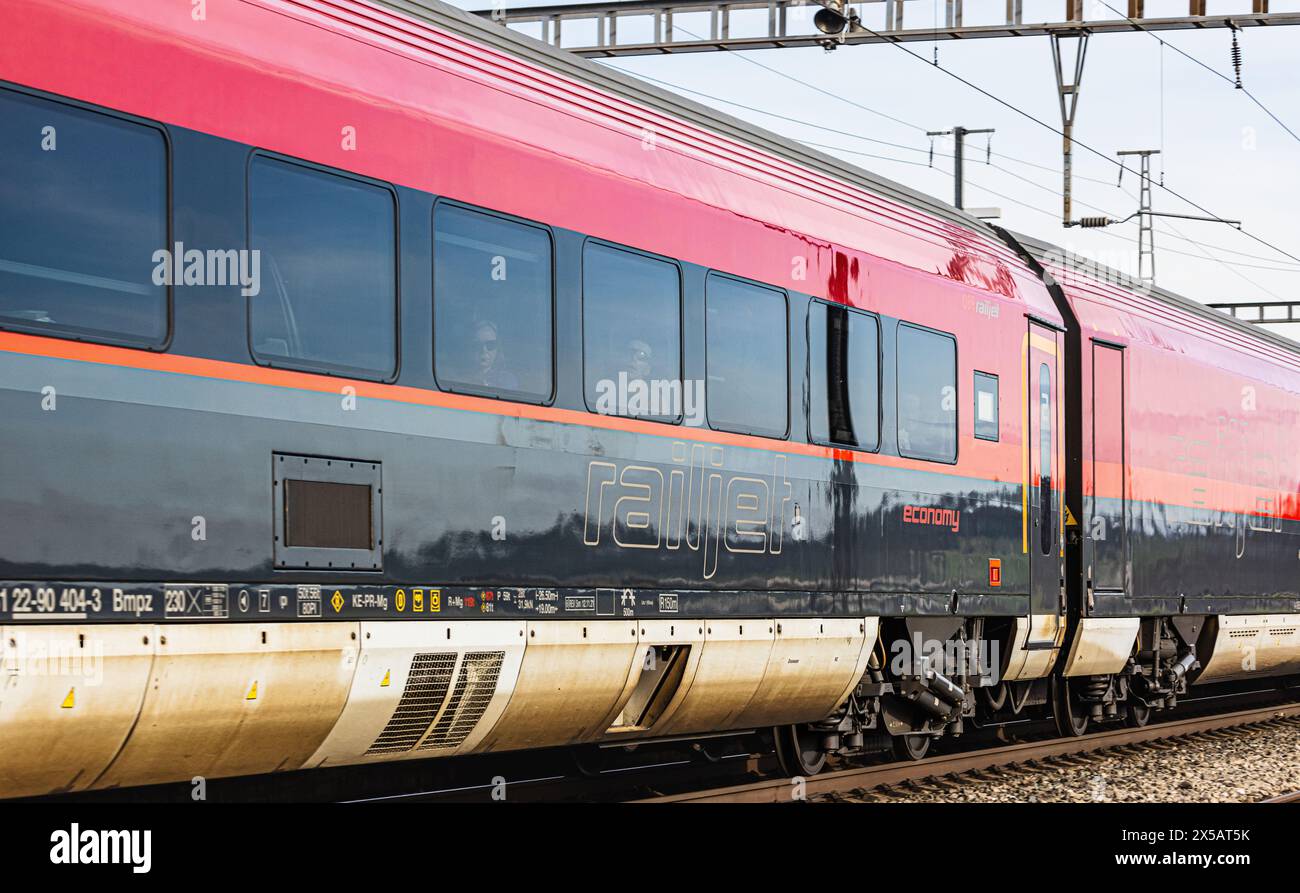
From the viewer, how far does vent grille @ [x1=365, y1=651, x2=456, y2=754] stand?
285 inches

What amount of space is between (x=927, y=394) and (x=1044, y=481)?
2198mm

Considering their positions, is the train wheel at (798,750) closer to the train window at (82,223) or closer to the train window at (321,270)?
the train window at (321,270)

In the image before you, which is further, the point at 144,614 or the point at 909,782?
the point at 909,782

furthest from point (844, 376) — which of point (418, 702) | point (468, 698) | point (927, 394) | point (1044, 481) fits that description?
point (418, 702)

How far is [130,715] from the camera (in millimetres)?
5996

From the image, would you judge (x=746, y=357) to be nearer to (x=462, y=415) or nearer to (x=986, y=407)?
(x=462, y=415)

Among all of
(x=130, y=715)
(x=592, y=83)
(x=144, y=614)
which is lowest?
(x=130, y=715)

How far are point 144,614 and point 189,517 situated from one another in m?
0.42

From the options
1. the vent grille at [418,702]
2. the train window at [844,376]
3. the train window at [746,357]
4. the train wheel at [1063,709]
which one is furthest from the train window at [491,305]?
the train wheel at [1063,709]

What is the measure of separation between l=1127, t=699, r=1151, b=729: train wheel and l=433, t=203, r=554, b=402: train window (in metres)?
9.76
